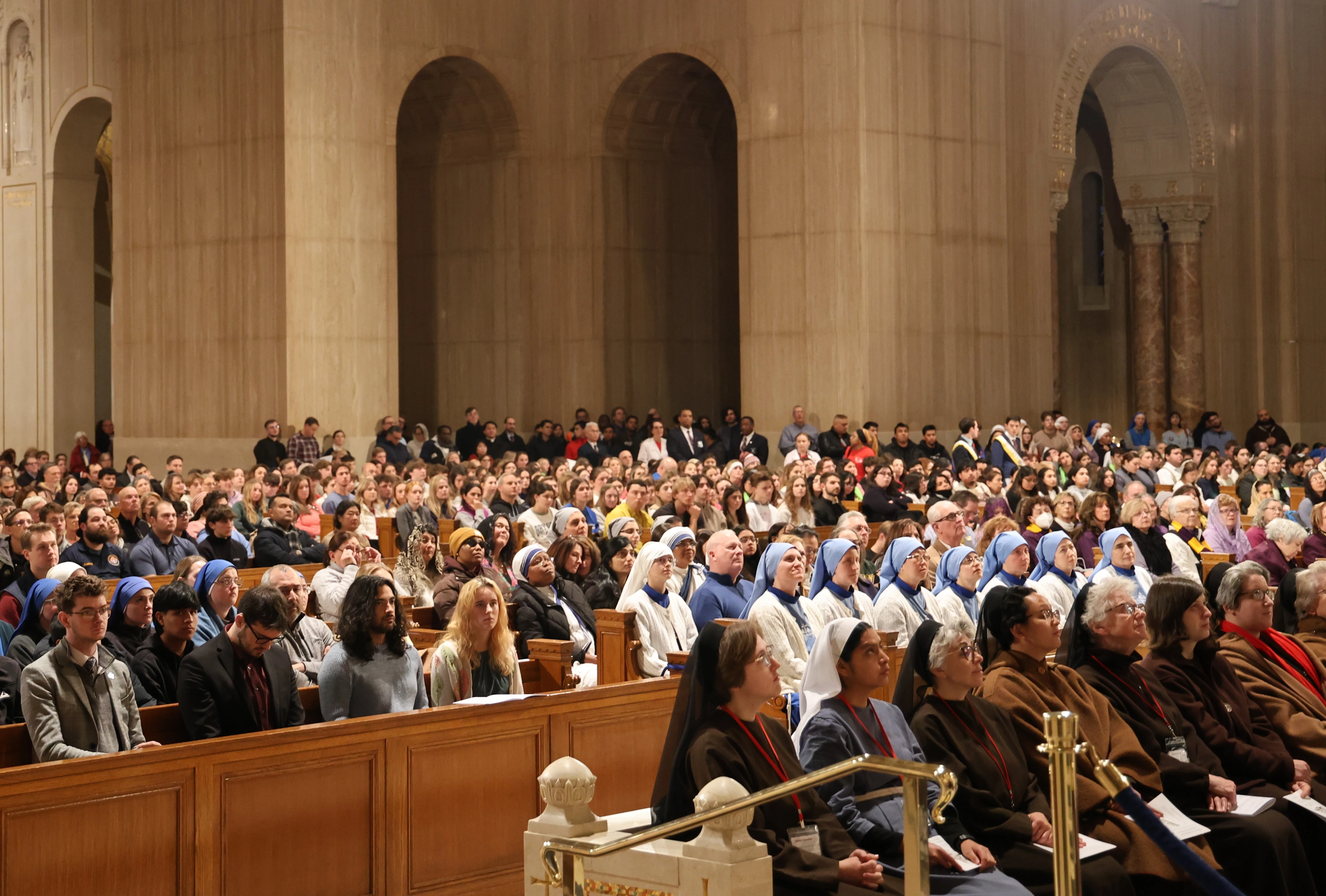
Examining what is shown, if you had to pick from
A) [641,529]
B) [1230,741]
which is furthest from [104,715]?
[641,529]

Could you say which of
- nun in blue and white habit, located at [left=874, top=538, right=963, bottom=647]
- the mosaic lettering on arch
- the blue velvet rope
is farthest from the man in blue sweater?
the mosaic lettering on arch

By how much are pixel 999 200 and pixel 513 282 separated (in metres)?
6.61

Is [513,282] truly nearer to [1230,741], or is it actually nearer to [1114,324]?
[1114,324]

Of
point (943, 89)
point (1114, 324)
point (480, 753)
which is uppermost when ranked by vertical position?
point (943, 89)

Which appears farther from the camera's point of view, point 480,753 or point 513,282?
point 513,282

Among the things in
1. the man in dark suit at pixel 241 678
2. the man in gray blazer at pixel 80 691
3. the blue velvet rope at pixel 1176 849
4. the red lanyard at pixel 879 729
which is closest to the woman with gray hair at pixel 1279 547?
the red lanyard at pixel 879 729

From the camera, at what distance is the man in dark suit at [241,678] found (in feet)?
19.4

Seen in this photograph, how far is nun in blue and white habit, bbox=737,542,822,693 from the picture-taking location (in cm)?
780

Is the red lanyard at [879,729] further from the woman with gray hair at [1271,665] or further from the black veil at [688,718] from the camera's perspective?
the woman with gray hair at [1271,665]

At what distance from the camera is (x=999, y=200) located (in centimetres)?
2147

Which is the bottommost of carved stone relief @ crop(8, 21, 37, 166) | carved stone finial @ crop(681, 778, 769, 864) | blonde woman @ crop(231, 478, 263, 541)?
carved stone finial @ crop(681, 778, 769, 864)

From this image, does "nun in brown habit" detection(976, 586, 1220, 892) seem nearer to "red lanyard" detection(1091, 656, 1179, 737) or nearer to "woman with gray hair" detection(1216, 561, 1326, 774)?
"red lanyard" detection(1091, 656, 1179, 737)

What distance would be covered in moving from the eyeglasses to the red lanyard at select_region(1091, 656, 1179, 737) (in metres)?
3.65

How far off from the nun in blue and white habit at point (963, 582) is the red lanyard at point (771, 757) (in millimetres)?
3890
